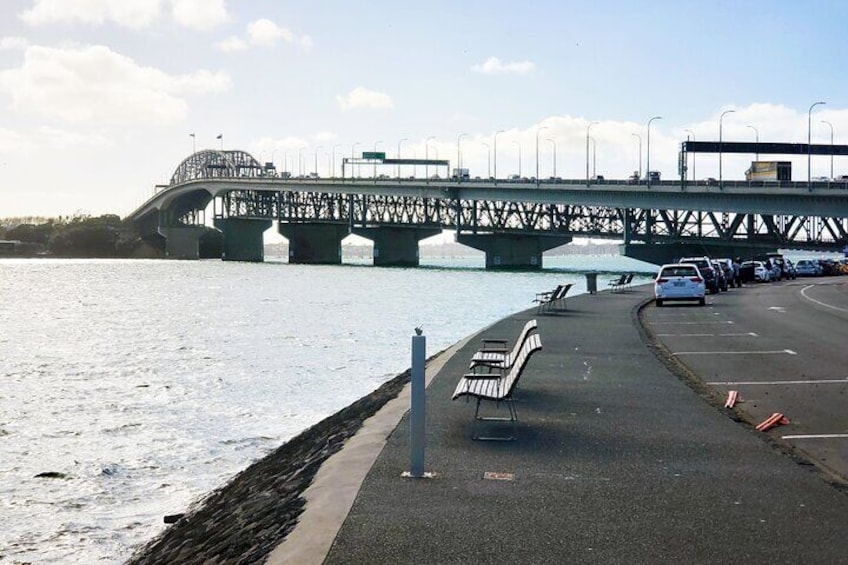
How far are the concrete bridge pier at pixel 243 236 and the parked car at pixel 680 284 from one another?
509ft

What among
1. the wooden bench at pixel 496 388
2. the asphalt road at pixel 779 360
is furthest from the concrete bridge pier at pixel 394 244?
the wooden bench at pixel 496 388

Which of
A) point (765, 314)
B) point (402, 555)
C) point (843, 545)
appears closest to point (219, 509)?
point (402, 555)

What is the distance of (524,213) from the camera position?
156 meters

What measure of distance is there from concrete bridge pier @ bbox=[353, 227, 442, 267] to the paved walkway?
15503 centimetres

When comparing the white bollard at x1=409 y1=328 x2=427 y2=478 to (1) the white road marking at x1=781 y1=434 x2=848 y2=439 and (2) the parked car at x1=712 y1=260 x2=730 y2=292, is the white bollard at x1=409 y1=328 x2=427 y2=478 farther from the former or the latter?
(2) the parked car at x1=712 y1=260 x2=730 y2=292

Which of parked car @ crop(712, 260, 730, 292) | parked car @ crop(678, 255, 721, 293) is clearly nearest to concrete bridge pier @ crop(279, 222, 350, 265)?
parked car @ crop(712, 260, 730, 292)

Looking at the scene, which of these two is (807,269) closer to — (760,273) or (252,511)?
(760,273)

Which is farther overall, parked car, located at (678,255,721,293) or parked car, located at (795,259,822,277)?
parked car, located at (795,259,822,277)

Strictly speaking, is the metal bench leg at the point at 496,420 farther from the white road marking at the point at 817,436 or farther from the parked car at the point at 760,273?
the parked car at the point at 760,273

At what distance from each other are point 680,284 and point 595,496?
3493 centimetres

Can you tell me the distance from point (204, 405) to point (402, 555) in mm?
17050

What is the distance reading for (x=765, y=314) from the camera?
1495 inches

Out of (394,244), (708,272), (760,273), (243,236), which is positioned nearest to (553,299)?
(708,272)

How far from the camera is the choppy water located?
46.1 ft
